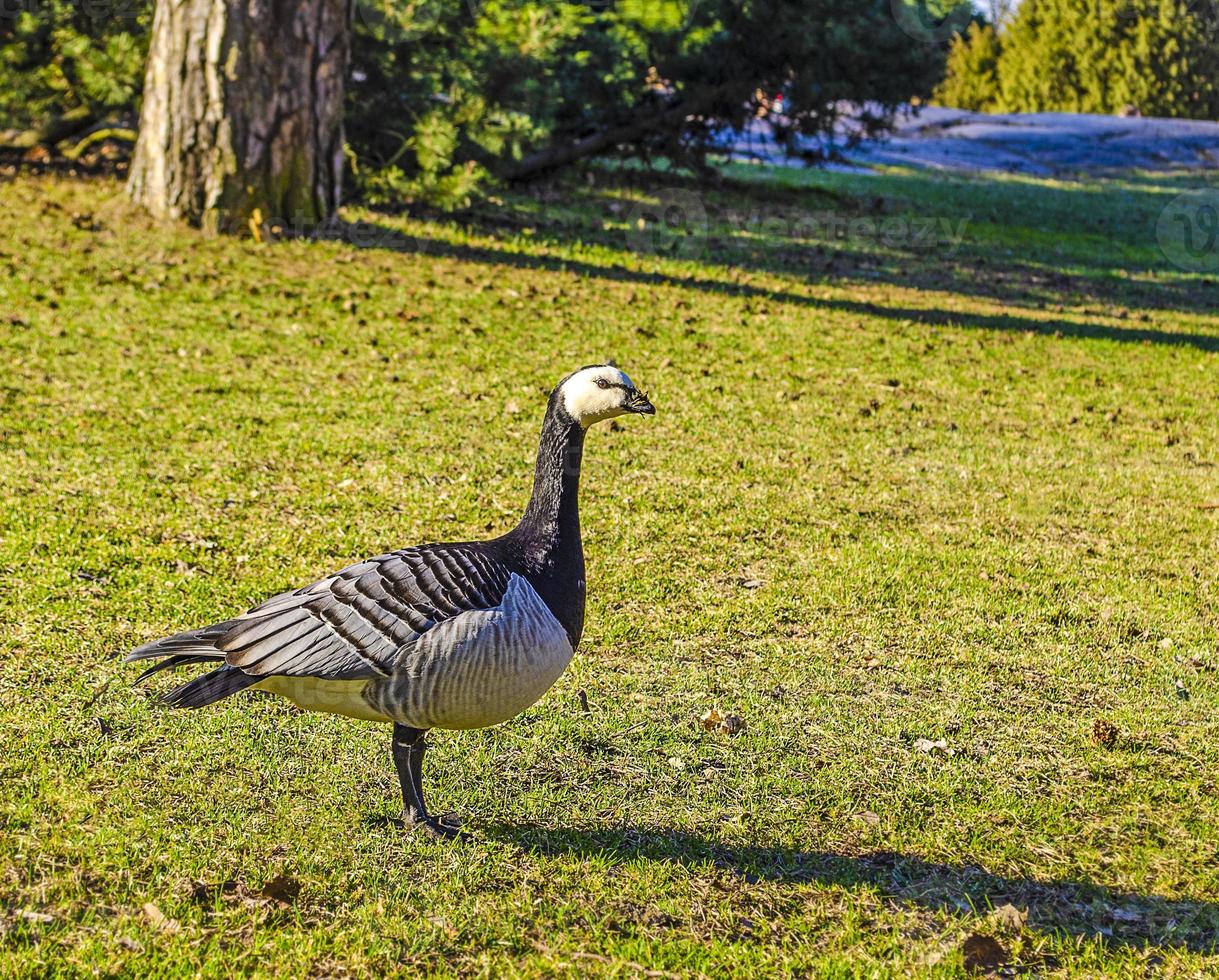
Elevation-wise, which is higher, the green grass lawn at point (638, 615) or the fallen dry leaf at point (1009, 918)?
the green grass lawn at point (638, 615)

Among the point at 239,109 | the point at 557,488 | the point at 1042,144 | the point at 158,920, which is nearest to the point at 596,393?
the point at 557,488

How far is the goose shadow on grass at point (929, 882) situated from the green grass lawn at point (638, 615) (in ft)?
0.06

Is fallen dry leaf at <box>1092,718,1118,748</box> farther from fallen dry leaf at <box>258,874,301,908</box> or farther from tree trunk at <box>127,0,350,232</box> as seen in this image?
tree trunk at <box>127,0,350,232</box>

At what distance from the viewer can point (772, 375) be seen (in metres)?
10.9

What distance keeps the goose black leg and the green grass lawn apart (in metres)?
0.10

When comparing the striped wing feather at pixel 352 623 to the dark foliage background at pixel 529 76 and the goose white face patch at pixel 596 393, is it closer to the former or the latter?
the goose white face patch at pixel 596 393

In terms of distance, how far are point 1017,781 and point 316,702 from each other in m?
2.85

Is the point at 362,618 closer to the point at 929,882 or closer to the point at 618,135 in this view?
the point at 929,882

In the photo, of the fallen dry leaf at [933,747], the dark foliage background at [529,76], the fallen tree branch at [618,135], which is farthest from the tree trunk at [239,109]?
the fallen dry leaf at [933,747]

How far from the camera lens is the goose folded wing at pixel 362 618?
12.7 feet

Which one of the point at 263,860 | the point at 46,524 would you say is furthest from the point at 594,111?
the point at 263,860

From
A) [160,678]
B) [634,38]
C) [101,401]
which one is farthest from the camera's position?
[634,38]

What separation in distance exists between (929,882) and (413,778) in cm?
185

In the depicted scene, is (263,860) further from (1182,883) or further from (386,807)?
(1182,883)
